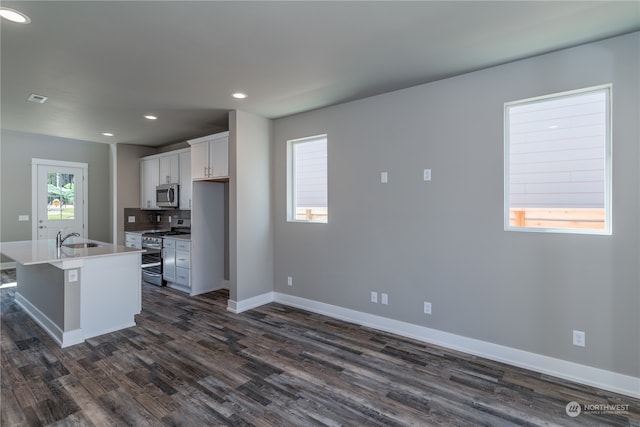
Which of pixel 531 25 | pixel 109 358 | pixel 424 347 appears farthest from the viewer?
pixel 424 347

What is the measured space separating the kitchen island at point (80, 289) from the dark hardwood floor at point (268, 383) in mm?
164

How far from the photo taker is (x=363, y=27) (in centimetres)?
223

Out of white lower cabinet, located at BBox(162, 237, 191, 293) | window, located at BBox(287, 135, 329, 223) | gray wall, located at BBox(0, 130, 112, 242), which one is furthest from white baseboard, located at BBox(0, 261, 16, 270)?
window, located at BBox(287, 135, 329, 223)

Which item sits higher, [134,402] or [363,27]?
[363,27]

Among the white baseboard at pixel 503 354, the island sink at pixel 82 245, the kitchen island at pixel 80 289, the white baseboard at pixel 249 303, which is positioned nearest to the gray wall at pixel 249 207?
the white baseboard at pixel 249 303

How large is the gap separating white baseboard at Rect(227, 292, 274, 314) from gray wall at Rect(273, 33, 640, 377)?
23.9 inches

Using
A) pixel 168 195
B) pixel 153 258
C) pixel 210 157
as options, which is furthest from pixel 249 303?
pixel 168 195

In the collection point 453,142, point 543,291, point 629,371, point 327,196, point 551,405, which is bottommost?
point 551,405

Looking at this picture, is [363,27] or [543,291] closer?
[363,27]

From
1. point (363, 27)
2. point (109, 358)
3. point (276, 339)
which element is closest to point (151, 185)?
point (109, 358)

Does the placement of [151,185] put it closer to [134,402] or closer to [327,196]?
[327,196]

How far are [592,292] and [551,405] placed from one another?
0.94 m

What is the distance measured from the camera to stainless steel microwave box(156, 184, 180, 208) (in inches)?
222

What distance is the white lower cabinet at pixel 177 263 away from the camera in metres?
4.99
